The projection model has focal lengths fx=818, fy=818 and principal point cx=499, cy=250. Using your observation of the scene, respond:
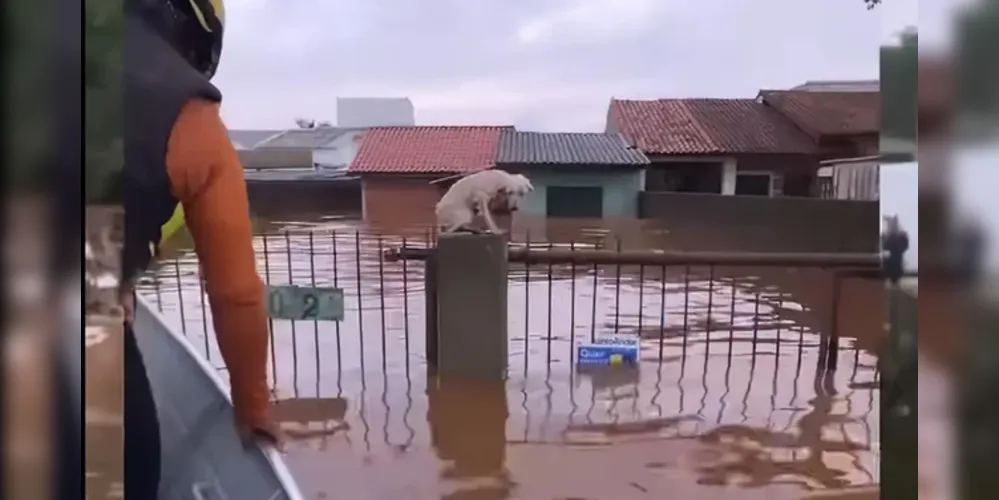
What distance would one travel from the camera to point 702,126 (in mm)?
1152

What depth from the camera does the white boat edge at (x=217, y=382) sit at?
112 centimetres

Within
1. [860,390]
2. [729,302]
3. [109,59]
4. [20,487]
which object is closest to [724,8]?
[729,302]

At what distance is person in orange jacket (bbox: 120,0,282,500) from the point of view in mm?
1065

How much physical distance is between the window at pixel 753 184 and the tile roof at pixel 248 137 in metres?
0.66

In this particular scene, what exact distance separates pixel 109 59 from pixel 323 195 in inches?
12.8

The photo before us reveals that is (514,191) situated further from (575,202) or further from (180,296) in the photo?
(180,296)

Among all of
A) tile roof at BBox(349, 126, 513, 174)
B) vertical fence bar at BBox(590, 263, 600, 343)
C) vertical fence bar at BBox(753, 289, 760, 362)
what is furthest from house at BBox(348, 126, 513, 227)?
vertical fence bar at BBox(753, 289, 760, 362)

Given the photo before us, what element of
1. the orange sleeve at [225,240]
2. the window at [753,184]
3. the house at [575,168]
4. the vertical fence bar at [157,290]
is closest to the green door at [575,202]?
the house at [575,168]

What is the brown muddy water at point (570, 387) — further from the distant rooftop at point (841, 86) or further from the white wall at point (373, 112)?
the distant rooftop at point (841, 86)

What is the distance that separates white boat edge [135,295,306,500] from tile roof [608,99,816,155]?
26.0 inches

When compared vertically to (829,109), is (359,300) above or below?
below

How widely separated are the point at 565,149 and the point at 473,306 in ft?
0.87

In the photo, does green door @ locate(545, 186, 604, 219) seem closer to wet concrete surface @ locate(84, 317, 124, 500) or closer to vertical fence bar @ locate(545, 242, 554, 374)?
vertical fence bar @ locate(545, 242, 554, 374)

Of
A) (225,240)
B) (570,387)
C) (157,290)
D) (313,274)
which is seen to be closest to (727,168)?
(570,387)
